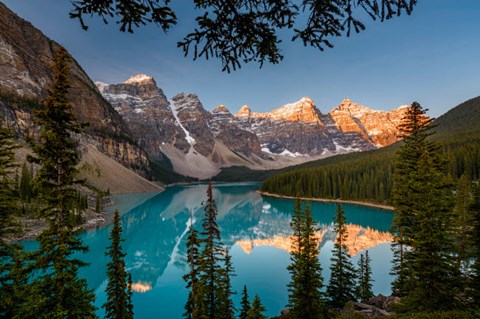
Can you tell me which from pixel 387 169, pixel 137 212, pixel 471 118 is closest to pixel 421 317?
pixel 137 212

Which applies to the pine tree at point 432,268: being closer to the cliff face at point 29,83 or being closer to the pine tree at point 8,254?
the pine tree at point 8,254

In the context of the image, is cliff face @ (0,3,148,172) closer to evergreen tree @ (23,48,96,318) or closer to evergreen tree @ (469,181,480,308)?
evergreen tree @ (23,48,96,318)

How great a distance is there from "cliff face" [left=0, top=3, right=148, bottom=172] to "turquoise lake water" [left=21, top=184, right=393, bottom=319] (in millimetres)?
80101

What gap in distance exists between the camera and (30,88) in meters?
135

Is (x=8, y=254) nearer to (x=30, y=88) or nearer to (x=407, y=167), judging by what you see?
(x=407, y=167)

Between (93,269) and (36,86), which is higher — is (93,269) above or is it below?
below

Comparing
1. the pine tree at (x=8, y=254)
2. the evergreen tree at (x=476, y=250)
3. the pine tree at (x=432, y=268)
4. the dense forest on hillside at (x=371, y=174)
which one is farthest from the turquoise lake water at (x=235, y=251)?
the evergreen tree at (x=476, y=250)

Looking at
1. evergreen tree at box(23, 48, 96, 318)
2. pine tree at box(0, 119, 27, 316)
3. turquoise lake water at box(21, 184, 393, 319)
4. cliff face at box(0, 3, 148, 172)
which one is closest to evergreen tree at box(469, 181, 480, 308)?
→ evergreen tree at box(23, 48, 96, 318)

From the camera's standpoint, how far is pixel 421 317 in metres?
7.88

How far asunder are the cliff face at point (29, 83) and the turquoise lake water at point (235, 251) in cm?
8010

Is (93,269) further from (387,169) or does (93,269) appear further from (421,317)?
(387,169)

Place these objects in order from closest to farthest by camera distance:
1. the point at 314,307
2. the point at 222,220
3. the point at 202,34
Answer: the point at 202,34 → the point at 314,307 → the point at 222,220

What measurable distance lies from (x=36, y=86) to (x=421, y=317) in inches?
7038

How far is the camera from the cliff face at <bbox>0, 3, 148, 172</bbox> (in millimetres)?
120312
